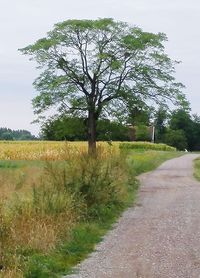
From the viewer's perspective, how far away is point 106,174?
1808 cm

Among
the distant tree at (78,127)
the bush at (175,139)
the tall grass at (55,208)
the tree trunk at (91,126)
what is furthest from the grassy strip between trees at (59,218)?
the bush at (175,139)

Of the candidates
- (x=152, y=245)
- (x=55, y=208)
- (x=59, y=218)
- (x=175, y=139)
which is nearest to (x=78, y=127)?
(x=55, y=208)

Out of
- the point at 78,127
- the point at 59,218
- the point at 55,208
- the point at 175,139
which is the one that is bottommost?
the point at 59,218

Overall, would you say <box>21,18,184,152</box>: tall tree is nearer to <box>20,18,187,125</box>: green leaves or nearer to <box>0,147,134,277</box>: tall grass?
<box>20,18,187,125</box>: green leaves

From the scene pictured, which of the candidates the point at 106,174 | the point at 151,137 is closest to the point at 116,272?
the point at 106,174

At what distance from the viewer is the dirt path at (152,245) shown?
9977 millimetres

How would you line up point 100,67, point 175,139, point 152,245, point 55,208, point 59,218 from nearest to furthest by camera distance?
point 152,245, point 59,218, point 55,208, point 100,67, point 175,139

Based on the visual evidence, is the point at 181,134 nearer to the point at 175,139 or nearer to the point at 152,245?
the point at 175,139

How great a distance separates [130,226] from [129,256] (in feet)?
13.2

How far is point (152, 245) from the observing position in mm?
12383

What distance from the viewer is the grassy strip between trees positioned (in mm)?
9914

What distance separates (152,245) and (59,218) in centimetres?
208

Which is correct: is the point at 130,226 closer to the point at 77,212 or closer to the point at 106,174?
the point at 77,212

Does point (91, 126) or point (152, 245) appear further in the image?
point (91, 126)
